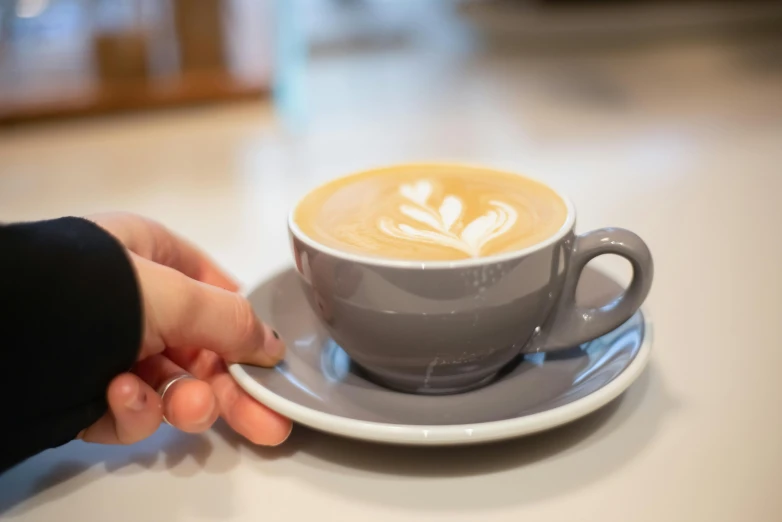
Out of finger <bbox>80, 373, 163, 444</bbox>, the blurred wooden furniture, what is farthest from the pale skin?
the blurred wooden furniture

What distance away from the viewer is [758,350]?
0.51 m

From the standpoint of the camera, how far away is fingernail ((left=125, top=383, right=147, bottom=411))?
392 millimetres

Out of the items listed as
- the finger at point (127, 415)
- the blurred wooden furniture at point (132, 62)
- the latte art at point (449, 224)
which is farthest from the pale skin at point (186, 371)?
the blurred wooden furniture at point (132, 62)

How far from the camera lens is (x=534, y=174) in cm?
90

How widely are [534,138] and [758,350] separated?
56 centimetres

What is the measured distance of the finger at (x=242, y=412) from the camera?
1.36 feet

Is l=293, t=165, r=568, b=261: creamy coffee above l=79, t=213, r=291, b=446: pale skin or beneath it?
above

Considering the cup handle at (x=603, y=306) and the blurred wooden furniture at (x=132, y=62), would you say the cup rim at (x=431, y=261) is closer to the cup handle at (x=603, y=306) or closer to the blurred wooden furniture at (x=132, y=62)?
the cup handle at (x=603, y=306)

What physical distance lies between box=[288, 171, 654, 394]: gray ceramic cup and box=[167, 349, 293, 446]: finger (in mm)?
62

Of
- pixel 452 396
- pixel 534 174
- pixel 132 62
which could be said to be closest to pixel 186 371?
pixel 452 396

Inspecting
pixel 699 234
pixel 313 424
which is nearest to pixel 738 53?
pixel 699 234

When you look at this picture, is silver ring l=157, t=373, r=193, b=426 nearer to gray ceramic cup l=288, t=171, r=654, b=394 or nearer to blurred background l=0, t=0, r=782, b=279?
gray ceramic cup l=288, t=171, r=654, b=394

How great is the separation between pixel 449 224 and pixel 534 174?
469mm

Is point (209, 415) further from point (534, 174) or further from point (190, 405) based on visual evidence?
point (534, 174)
